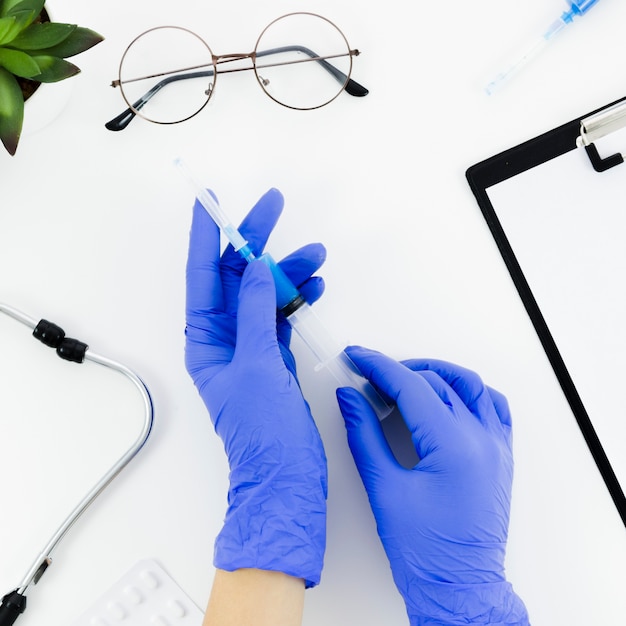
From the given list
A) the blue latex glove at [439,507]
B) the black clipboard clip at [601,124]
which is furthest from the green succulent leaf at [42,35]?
the black clipboard clip at [601,124]

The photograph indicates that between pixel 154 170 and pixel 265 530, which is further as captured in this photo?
pixel 154 170

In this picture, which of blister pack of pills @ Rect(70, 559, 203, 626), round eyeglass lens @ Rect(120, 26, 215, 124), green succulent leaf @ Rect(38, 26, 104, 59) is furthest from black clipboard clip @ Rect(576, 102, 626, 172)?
blister pack of pills @ Rect(70, 559, 203, 626)

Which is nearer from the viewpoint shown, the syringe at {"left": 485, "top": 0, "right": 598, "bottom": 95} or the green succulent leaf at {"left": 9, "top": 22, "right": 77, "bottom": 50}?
the green succulent leaf at {"left": 9, "top": 22, "right": 77, "bottom": 50}

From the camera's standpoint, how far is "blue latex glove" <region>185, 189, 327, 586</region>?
0.78 metres

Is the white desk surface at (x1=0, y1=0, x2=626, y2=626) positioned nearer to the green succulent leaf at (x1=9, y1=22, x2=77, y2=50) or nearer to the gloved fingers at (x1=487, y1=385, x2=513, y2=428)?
the gloved fingers at (x1=487, y1=385, x2=513, y2=428)

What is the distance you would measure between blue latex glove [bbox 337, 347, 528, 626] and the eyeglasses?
1.47ft

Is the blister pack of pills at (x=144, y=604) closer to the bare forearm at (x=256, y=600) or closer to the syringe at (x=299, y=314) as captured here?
the bare forearm at (x=256, y=600)

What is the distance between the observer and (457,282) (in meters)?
0.93

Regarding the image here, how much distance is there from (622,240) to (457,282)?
244 millimetres

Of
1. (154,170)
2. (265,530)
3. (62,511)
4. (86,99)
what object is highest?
(86,99)

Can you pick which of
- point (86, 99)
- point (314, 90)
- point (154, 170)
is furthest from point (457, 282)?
point (86, 99)

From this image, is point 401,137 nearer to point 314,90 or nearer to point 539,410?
point 314,90

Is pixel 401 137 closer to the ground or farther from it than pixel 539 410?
farther from it

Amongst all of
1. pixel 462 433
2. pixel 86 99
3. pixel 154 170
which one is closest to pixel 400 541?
pixel 462 433
